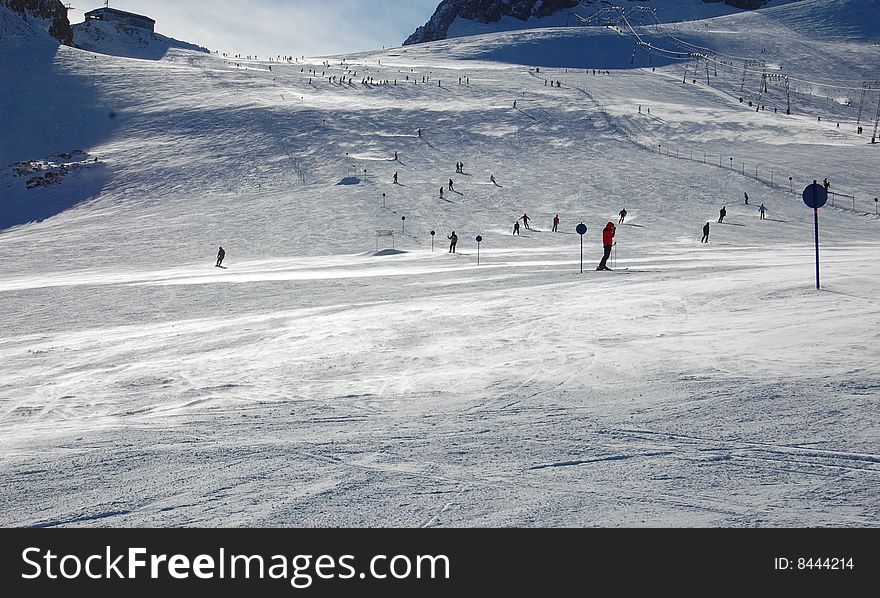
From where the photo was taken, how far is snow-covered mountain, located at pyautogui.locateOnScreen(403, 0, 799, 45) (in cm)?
17062

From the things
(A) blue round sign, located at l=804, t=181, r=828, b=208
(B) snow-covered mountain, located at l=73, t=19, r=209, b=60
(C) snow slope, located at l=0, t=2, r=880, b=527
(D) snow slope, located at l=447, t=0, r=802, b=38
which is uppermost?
(D) snow slope, located at l=447, t=0, r=802, b=38

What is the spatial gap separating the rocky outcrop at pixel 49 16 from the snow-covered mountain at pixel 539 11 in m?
93.3

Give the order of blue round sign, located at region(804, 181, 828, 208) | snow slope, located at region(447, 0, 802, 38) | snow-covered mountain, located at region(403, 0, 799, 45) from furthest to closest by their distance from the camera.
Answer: snow-covered mountain, located at region(403, 0, 799, 45) < snow slope, located at region(447, 0, 802, 38) < blue round sign, located at region(804, 181, 828, 208)

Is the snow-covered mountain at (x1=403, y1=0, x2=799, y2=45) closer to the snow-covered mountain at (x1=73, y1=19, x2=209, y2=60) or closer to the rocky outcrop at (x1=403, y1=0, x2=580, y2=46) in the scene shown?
the rocky outcrop at (x1=403, y1=0, x2=580, y2=46)

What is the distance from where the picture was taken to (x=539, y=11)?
177125mm

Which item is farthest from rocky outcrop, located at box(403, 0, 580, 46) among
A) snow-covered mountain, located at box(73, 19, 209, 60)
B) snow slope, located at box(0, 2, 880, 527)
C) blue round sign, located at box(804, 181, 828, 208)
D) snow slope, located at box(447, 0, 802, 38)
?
blue round sign, located at box(804, 181, 828, 208)

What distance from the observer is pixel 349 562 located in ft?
13.9

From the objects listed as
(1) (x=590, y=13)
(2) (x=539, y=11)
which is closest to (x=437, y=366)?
(1) (x=590, y=13)

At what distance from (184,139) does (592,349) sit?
5768 cm

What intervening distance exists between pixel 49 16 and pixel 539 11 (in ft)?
379

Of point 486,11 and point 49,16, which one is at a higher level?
point 486,11

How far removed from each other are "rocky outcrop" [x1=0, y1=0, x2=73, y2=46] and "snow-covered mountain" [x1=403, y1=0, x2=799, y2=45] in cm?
9334

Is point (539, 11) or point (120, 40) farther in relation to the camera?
point (539, 11)

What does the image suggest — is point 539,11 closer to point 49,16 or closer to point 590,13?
point 590,13
